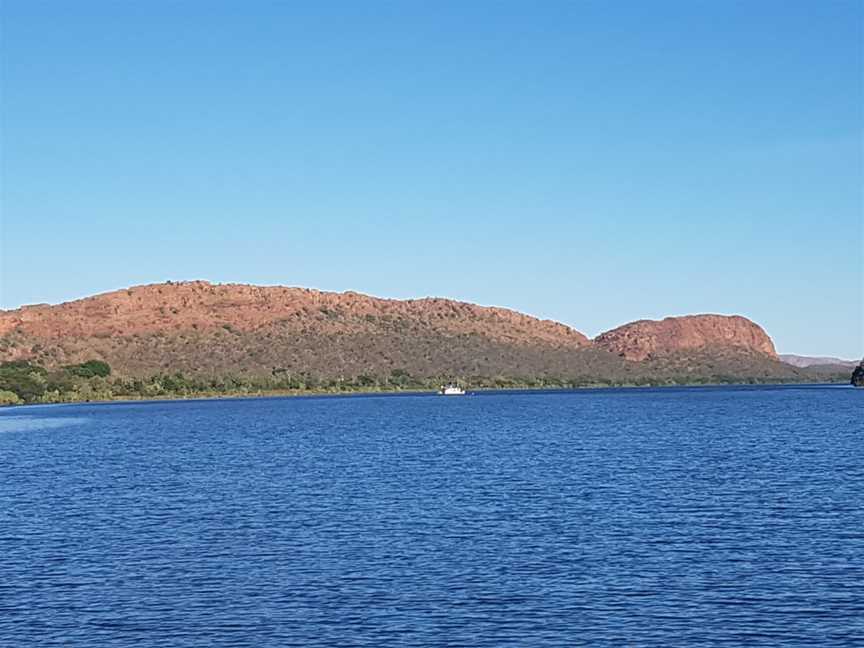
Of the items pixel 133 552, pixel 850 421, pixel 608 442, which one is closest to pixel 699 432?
pixel 608 442

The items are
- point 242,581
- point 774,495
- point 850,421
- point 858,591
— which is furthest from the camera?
point 850,421

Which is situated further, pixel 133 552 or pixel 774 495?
pixel 774 495

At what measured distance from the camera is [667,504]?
47875 millimetres

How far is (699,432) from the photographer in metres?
104

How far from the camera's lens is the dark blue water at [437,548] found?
2767 cm

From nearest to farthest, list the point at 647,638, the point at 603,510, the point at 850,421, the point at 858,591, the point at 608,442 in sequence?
the point at 647,638 < the point at 858,591 < the point at 603,510 < the point at 608,442 < the point at 850,421

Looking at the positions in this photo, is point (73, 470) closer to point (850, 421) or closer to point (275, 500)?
point (275, 500)

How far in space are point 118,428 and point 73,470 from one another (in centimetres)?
5479

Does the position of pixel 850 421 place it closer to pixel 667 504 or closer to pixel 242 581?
pixel 667 504

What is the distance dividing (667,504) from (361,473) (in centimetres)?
2106

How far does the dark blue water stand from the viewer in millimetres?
27672

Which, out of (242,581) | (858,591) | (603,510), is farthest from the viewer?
(603,510)

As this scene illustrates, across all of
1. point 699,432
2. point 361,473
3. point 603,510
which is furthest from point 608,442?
point 603,510

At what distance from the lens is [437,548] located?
37.6m
